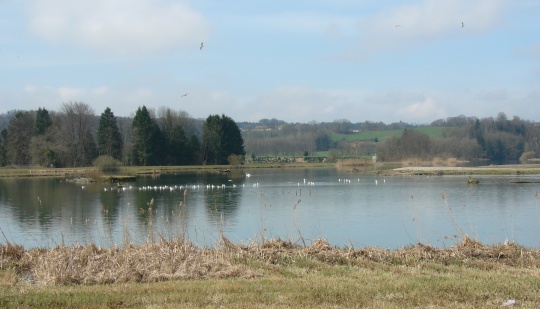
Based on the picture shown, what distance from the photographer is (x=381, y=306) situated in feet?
25.6

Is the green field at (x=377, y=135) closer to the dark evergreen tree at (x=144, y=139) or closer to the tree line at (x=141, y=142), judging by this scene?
the tree line at (x=141, y=142)

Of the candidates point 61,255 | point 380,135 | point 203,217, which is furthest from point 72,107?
point 380,135

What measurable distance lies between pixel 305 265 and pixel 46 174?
71.0 m

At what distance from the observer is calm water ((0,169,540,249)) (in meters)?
20.5

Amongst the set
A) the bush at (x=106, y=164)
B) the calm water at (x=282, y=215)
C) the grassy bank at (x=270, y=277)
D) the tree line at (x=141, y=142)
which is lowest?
the calm water at (x=282, y=215)

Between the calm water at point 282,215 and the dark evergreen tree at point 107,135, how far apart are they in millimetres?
35784

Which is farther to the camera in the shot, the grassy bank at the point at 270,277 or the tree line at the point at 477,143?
the tree line at the point at 477,143

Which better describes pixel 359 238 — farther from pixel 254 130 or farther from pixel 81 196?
pixel 254 130

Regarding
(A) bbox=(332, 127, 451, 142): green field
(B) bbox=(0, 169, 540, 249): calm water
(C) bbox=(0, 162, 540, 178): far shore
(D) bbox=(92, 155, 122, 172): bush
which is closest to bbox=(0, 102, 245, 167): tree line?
(C) bbox=(0, 162, 540, 178): far shore

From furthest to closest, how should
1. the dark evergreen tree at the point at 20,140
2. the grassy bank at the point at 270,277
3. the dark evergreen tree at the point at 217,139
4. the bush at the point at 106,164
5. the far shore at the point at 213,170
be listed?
1. the dark evergreen tree at the point at 217,139
2. the dark evergreen tree at the point at 20,140
3. the bush at the point at 106,164
4. the far shore at the point at 213,170
5. the grassy bank at the point at 270,277

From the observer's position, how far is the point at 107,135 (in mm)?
86188

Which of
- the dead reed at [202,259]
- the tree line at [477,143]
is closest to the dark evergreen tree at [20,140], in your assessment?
the tree line at [477,143]

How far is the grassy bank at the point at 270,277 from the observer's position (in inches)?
325

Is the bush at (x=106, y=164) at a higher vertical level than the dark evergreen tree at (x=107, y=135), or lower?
lower
